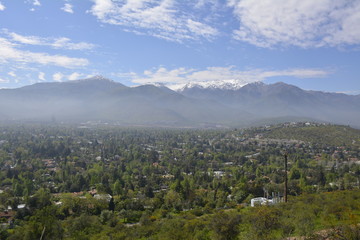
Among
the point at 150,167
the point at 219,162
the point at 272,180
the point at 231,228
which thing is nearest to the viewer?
the point at 231,228

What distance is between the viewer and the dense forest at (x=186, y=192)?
19.2m

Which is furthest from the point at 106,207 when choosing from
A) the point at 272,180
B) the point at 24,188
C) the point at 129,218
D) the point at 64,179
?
the point at 272,180

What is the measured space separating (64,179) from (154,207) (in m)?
22.9

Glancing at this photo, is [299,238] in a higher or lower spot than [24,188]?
higher

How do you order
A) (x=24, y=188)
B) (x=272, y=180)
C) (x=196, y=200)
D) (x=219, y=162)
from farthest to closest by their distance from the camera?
(x=219, y=162) < (x=272, y=180) < (x=24, y=188) < (x=196, y=200)

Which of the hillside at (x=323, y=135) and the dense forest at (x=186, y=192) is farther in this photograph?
the hillside at (x=323, y=135)

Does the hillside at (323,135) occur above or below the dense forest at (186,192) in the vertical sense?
above

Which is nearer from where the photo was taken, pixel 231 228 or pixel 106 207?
pixel 231 228

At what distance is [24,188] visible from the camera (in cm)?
4159

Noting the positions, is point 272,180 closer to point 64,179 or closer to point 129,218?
point 129,218

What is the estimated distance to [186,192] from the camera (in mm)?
40000

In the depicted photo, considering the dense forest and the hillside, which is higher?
the hillside

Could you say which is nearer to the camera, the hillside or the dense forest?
the dense forest

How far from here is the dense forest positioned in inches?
755
